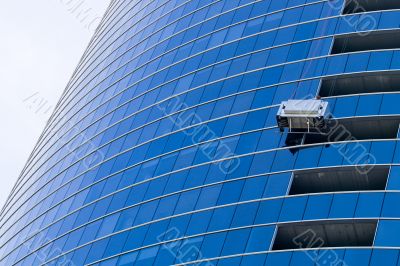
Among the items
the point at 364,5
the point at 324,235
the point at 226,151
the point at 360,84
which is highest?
the point at 226,151

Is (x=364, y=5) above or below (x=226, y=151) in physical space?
below

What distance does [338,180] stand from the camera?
6412 cm

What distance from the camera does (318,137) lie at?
66.1 meters

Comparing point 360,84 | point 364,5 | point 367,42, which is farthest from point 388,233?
point 364,5

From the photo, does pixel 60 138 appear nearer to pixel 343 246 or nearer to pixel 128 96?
pixel 128 96

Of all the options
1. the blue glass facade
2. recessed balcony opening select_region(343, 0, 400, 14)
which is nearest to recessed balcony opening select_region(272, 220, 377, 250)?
the blue glass facade

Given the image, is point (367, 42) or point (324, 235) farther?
point (367, 42)

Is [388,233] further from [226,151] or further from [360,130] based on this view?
[226,151]

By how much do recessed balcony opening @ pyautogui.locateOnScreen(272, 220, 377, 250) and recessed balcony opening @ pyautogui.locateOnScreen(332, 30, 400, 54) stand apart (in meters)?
15.8

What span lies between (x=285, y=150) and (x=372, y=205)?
27.6 ft

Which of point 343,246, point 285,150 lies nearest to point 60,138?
point 285,150

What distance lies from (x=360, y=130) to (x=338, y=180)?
4114 millimetres

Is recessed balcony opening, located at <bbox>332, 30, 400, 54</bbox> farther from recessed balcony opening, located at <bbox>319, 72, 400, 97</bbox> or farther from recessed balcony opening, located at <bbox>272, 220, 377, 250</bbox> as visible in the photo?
recessed balcony opening, located at <bbox>272, 220, 377, 250</bbox>

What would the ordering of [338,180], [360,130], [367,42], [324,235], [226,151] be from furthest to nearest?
[367,42], [226,151], [360,130], [338,180], [324,235]
